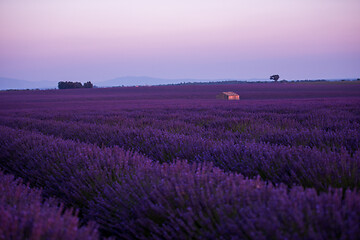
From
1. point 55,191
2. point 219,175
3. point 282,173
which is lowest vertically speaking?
point 55,191

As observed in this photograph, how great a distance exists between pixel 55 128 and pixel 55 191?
3.40 m

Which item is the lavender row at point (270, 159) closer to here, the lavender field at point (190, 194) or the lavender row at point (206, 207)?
the lavender field at point (190, 194)

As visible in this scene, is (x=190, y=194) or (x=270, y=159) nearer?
(x=190, y=194)

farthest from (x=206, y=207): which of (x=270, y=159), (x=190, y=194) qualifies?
(x=270, y=159)

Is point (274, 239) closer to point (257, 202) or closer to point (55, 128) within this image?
point (257, 202)

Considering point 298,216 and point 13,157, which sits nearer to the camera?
point 298,216

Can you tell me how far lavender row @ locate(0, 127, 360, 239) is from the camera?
39.7 inches

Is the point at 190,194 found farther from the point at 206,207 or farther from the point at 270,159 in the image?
the point at 270,159

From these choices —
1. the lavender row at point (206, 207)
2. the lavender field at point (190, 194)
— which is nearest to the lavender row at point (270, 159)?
the lavender field at point (190, 194)

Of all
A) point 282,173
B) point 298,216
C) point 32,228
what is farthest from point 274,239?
point 282,173

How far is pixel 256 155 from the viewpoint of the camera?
7.39ft

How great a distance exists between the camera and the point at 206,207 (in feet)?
4.11

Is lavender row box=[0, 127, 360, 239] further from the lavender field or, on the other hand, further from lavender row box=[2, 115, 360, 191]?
lavender row box=[2, 115, 360, 191]

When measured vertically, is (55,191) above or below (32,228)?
below
